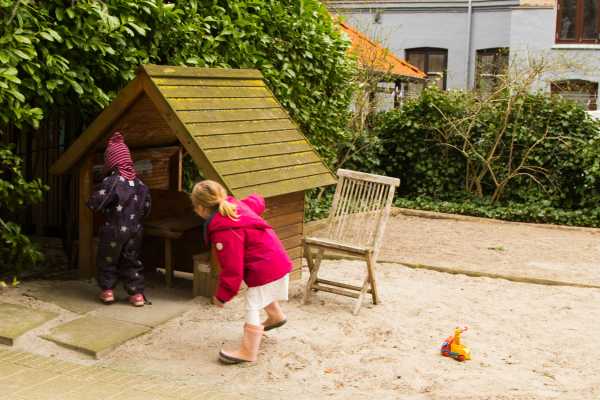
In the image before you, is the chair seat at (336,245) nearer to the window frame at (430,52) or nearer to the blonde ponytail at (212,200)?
the blonde ponytail at (212,200)

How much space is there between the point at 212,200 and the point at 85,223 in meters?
2.37

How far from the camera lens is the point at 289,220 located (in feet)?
25.5

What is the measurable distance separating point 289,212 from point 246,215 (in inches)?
80.2

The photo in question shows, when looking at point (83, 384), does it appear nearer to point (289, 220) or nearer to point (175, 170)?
point (289, 220)

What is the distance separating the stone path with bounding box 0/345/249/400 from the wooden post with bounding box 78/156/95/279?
2098 millimetres

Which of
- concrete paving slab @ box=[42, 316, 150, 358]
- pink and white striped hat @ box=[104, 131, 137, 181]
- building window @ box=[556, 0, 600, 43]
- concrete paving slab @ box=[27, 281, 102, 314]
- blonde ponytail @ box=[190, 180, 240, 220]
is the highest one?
building window @ box=[556, 0, 600, 43]

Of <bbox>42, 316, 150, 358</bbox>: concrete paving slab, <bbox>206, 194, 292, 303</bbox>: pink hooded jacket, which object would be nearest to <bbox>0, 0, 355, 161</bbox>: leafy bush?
<bbox>42, 316, 150, 358</bbox>: concrete paving slab

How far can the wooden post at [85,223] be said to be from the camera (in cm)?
743

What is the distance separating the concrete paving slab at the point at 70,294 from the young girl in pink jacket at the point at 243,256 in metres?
1.63

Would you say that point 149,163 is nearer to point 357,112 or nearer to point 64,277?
point 64,277

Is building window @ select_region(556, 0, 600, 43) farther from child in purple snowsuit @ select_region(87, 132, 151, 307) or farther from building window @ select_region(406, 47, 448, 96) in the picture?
child in purple snowsuit @ select_region(87, 132, 151, 307)

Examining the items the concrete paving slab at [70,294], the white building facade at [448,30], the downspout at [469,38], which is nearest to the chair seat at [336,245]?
the concrete paving slab at [70,294]

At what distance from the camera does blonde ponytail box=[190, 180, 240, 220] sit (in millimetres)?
5613

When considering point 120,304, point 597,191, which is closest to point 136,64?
point 120,304
